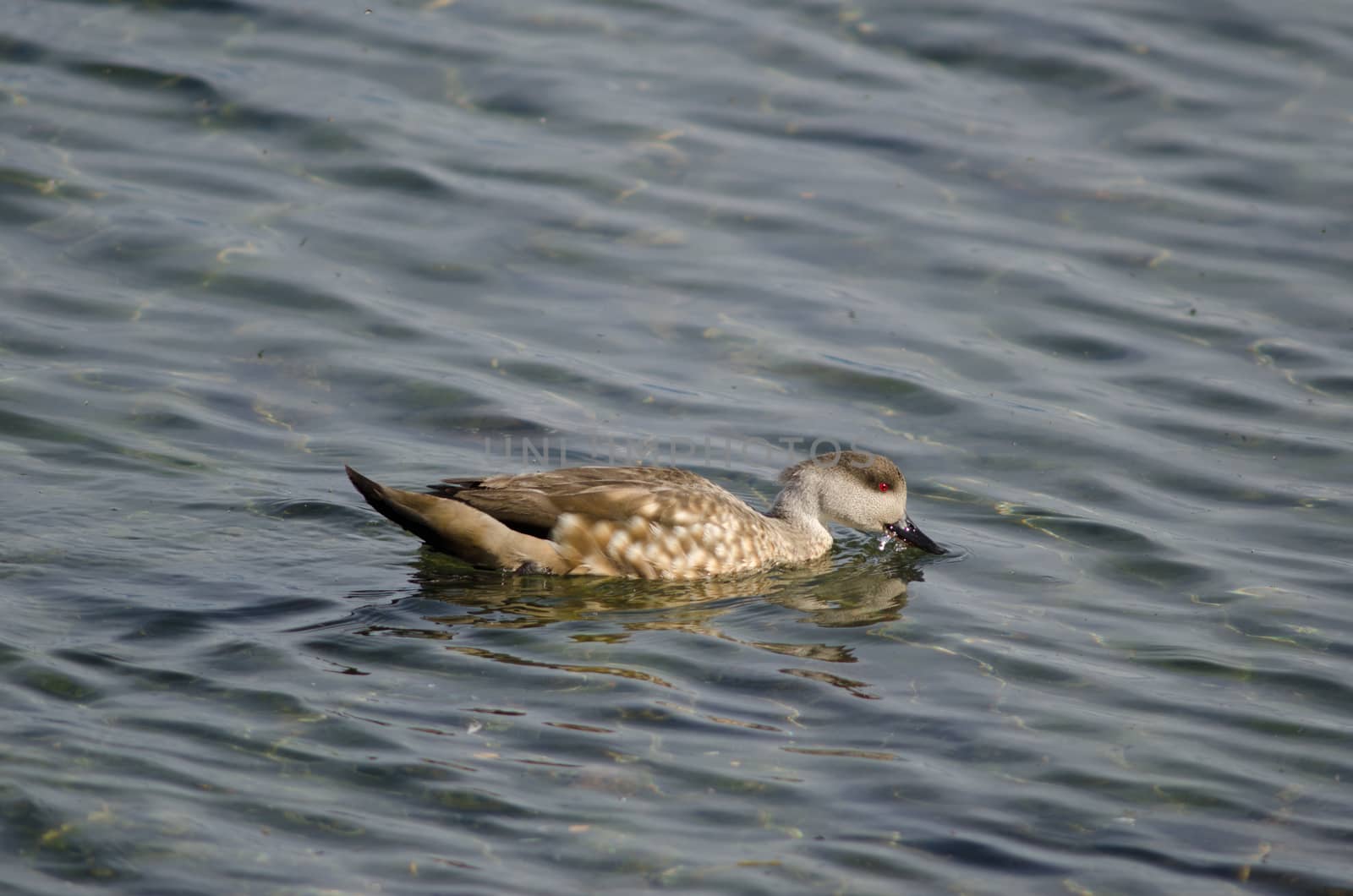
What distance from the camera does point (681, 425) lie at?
11.3 m

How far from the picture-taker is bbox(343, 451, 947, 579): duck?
921 centimetres

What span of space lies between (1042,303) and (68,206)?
7.86 m

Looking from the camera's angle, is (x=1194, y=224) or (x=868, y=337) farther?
(x=1194, y=224)

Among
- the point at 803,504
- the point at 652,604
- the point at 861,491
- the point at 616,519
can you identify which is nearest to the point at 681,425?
the point at 803,504

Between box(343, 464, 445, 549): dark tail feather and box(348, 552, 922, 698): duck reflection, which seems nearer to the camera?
box(348, 552, 922, 698): duck reflection

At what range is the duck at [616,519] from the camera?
9211mm

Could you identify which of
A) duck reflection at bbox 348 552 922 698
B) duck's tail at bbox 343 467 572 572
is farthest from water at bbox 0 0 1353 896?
duck's tail at bbox 343 467 572 572

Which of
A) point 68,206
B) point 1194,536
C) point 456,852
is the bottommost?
point 456,852

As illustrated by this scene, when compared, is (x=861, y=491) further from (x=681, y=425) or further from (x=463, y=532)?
(x=463, y=532)

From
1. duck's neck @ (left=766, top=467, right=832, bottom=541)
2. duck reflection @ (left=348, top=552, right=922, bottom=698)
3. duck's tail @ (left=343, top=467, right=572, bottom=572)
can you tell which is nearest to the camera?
duck reflection @ (left=348, top=552, right=922, bottom=698)

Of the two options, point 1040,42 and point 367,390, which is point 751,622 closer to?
point 367,390

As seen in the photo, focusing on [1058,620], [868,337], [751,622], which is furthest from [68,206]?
[1058,620]

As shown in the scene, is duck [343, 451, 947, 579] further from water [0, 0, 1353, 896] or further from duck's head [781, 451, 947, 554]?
water [0, 0, 1353, 896]

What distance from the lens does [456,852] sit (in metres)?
6.40
